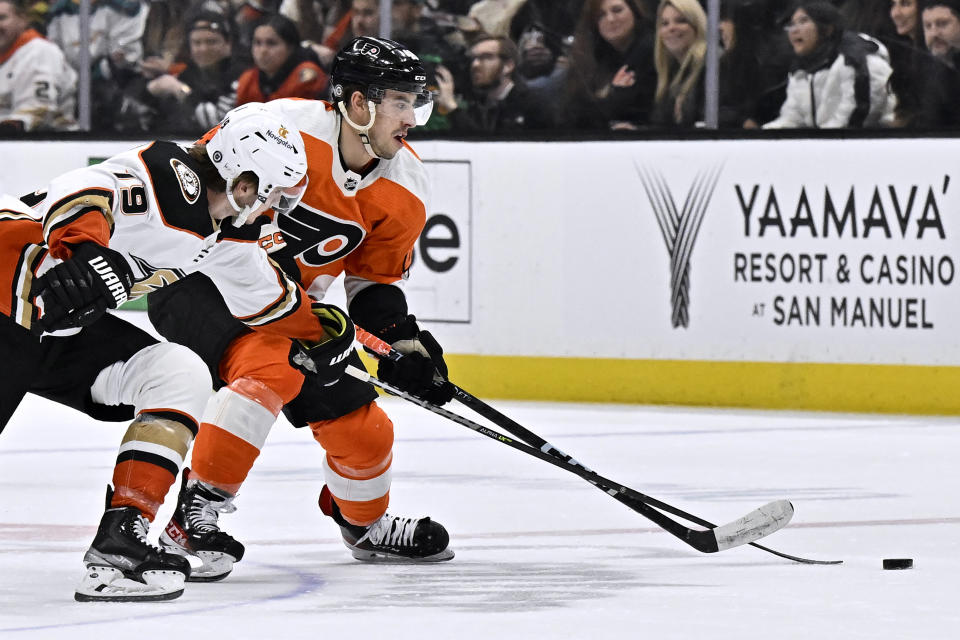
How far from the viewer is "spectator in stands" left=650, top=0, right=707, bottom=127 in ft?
23.6

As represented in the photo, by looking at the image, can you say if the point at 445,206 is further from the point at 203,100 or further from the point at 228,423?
the point at 228,423

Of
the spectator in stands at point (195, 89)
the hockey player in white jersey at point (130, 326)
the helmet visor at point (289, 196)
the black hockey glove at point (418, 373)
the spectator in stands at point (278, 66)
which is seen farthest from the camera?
the spectator in stands at point (195, 89)

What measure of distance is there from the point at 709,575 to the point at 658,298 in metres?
3.66

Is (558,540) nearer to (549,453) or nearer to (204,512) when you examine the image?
(549,453)

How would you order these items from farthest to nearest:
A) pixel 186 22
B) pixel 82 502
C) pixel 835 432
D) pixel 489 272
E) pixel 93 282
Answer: pixel 186 22
pixel 489 272
pixel 835 432
pixel 82 502
pixel 93 282

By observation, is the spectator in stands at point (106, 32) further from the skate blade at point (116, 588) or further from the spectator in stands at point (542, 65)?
the skate blade at point (116, 588)

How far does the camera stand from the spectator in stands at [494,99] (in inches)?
298

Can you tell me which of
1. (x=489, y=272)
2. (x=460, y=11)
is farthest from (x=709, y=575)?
(x=460, y=11)

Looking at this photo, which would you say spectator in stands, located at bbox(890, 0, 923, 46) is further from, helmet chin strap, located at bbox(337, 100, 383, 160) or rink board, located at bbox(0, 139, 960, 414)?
helmet chin strap, located at bbox(337, 100, 383, 160)

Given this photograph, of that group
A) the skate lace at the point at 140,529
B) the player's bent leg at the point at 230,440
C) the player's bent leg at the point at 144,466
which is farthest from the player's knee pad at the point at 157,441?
the player's bent leg at the point at 230,440

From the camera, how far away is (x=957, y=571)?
3.64m

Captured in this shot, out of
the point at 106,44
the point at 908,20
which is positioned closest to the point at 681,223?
the point at 908,20

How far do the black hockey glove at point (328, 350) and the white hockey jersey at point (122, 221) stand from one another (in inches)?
14.1

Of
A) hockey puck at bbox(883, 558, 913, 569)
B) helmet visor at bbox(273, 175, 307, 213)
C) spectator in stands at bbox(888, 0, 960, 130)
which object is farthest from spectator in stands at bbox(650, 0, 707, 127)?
helmet visor at bbox(273, 175, 307, 213)
